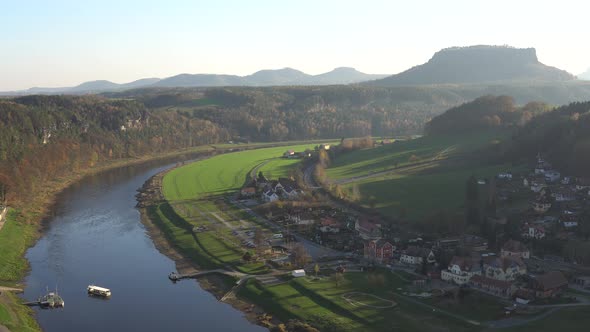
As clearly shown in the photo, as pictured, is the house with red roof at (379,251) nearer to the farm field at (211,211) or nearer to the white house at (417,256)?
the white house at (417,256)

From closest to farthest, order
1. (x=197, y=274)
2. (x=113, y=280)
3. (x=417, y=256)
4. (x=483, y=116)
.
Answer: (x=113, y=280) < (x=417, y=256) < (x=197, y=274) < (x=483, y=116)

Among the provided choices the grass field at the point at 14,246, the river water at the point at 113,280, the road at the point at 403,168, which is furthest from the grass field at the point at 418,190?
the grass field at the point at 14,246

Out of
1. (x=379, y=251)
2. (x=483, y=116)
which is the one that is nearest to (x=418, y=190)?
(x=379, y=251)

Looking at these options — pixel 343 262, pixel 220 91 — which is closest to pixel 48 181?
pixel 343 262

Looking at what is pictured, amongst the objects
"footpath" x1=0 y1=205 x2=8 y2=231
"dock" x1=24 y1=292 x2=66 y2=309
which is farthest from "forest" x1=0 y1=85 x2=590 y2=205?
"dock" x1=24 y1=292 x2=66 y2=309

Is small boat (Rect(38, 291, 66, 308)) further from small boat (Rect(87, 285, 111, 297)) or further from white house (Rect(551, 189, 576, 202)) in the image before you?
white house (Rect(551, 189, 576, 202))

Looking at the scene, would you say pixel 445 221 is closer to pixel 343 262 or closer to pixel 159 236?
pixel 343 262

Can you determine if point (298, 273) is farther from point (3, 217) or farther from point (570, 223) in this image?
point (3, 217)
